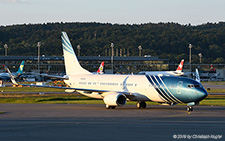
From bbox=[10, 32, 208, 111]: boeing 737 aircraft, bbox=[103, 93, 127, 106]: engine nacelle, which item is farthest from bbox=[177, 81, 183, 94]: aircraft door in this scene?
bbox=[103, 93, 127, 106]: engine nacelle

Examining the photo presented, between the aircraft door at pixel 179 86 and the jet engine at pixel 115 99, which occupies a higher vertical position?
the aircraft door at pixel 179 86

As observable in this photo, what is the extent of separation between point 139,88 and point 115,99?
3033 millimetres

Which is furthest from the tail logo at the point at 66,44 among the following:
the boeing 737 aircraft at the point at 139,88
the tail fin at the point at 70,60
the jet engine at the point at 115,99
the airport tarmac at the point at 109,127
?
the airport tarmac at the point at 109,127

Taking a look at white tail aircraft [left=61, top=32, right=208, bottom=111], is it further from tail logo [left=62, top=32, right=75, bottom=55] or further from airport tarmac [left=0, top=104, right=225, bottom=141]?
airport tarmac [left=0, top=104, right=225, bottom=141]

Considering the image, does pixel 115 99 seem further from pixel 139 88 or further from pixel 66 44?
pixel 66 44

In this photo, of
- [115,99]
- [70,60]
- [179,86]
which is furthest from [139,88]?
[70,60]

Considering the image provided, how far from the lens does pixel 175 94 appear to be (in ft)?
155

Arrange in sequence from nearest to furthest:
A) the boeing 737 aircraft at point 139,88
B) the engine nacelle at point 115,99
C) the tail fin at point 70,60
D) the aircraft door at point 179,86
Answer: the boeing 737 aircraft at point 139,88, the aircraft door at point 179,86, the engine nacelle at point 115,99, the tail fin at point 70,60

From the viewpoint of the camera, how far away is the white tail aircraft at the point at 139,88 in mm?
46969

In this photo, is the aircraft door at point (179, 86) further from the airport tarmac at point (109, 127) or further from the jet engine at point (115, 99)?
the jet engine at point (115, 99)

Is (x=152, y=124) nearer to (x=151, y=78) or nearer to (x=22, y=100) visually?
(x=151, y=78)

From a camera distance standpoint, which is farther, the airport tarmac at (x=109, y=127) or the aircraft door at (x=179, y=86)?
the aircraft door at (x=179, y=86)

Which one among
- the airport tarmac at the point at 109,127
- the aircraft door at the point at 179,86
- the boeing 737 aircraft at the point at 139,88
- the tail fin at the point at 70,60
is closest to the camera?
the airport tarmac at the point at 109,127

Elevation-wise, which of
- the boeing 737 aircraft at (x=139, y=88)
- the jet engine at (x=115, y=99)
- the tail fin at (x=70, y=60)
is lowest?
the jet engine at (x=115, y=99)
